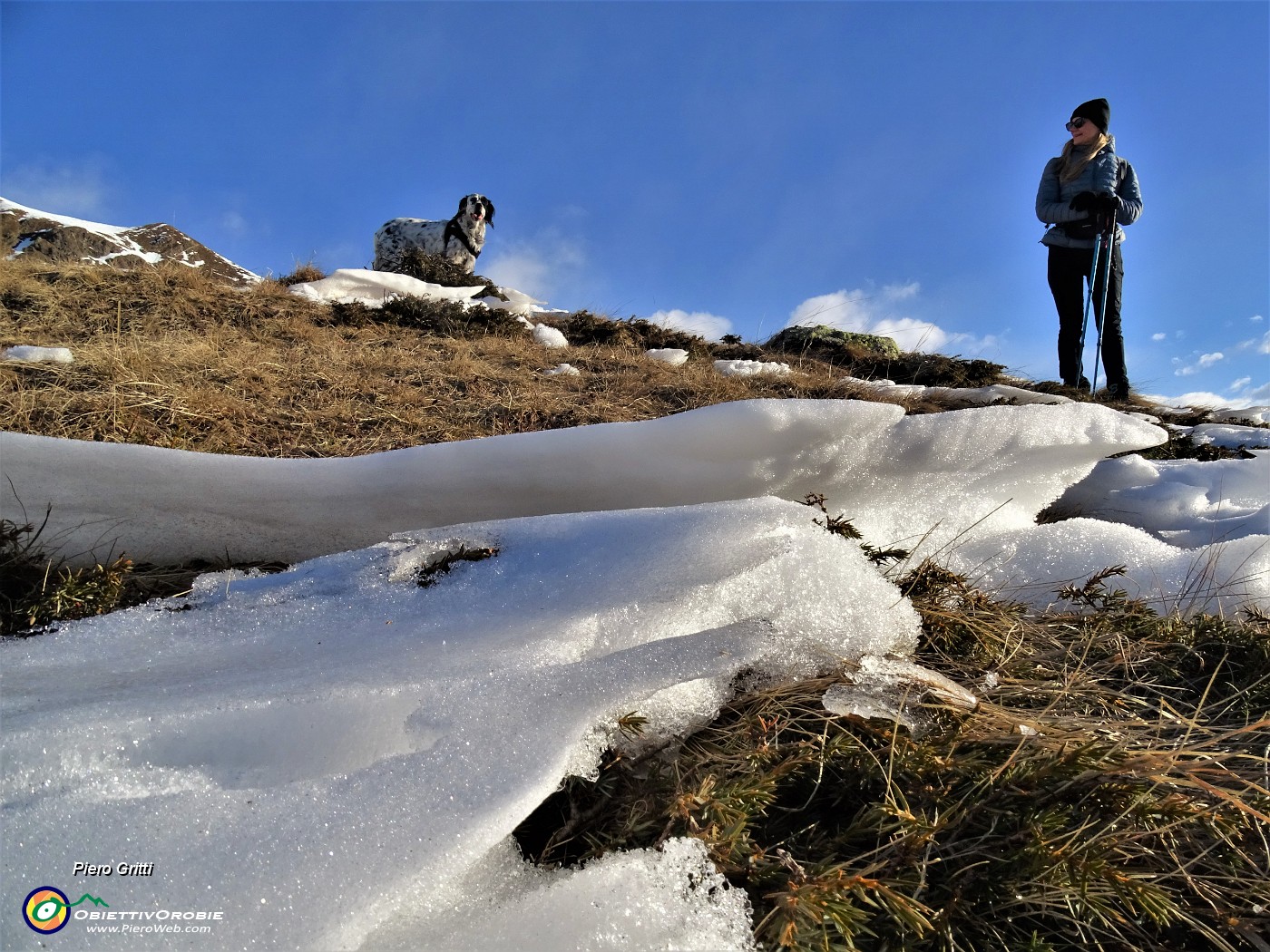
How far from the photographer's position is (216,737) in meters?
1.06

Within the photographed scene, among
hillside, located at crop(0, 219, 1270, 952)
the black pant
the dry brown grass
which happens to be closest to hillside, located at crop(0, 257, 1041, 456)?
the dry brown grass

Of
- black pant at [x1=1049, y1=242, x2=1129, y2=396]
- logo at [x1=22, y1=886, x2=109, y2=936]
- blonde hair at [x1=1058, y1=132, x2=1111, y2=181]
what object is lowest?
logo at [x1=22, y1=886, x2=109, y2=936]

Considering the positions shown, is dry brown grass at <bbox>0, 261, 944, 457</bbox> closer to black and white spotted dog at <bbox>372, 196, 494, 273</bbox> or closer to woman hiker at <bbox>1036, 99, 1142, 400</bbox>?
woman hiker at <bbox>1036, 99, 1142, 400</bbox>

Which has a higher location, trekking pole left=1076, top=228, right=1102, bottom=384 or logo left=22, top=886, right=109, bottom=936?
trekking pole left=1076, top=228, right=1102, bottom=384

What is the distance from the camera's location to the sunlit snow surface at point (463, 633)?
856mm

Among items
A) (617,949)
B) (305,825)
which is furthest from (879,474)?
(305,825)

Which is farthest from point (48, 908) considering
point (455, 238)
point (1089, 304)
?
point (455, 238)

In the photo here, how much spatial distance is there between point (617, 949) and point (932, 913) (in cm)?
46

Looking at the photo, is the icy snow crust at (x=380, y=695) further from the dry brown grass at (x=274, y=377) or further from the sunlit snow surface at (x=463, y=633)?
the dry brown grass at (x=274, y=377)

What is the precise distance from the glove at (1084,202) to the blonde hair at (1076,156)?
0.24 meters

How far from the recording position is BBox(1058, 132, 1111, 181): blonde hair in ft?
18.0

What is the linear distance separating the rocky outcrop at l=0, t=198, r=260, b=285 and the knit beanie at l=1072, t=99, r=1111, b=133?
29.1ft

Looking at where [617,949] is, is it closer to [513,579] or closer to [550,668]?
[550,668]

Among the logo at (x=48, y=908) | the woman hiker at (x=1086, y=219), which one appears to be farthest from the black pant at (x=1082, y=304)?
the logo at (x=48, y=908)
